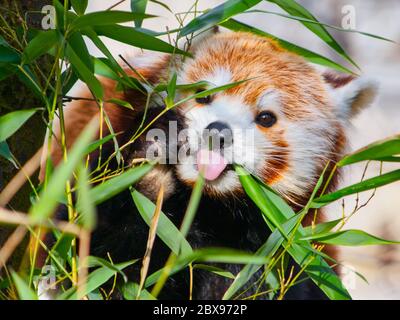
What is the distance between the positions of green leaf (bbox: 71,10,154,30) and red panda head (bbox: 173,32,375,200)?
611mm

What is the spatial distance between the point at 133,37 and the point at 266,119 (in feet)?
1.95

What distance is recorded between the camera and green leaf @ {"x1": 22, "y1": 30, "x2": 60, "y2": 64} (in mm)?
1225

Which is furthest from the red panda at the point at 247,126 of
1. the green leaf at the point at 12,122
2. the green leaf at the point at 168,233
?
the green leaf at the point at 12,122

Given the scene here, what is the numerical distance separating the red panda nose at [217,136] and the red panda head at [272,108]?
0.06 meters

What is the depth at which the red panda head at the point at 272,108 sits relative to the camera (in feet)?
5.97

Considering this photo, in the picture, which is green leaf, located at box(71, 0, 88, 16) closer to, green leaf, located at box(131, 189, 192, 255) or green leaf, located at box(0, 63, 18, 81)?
green leaf, located at box(0, 63, 18, 81)

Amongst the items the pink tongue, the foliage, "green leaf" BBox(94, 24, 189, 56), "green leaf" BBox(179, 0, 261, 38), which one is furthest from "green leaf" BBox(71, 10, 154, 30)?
the pink tongue

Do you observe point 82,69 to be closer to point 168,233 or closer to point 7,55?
point 7,55

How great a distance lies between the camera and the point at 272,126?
6.03ft

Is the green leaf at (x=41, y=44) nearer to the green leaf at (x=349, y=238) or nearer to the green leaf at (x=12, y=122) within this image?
→ the green leaf at (x=12, y=122)

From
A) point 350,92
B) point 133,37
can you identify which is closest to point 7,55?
A: point 133,37
